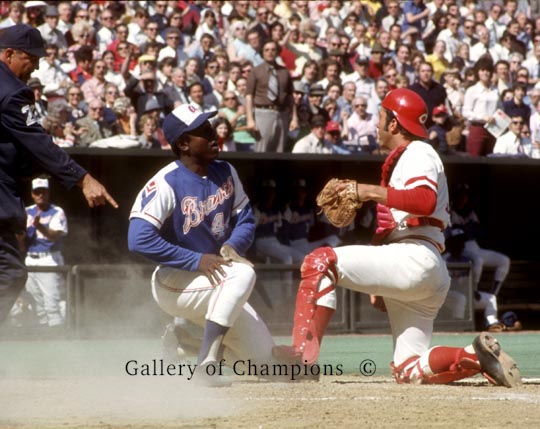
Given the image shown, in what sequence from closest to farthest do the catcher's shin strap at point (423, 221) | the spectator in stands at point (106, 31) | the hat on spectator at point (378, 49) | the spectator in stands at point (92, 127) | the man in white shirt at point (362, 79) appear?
the catcher's shin strap at point (423, 221) < the spectator in stands at point (92, 127) < the spectator in stands at point (106, 31) < the man in white shirt at point (362, 79) < the hat on spectator at point (378, 49)

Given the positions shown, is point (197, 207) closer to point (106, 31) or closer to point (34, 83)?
point (34, 83)

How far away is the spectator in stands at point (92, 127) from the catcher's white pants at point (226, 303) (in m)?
6.09

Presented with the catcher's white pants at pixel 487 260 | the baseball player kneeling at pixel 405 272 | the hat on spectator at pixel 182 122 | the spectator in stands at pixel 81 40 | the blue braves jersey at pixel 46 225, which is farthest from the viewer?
the spectator in stands at pixel 81 40

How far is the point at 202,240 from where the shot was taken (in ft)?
21.7

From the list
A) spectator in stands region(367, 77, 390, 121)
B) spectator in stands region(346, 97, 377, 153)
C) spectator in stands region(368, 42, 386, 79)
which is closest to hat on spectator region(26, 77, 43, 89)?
spectator in stands region(346, 97, 377, 153)

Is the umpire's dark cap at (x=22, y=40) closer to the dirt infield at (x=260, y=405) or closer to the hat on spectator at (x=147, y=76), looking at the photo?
the dirt infield at (x=260, y=405)

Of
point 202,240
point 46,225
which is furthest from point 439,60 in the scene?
point 202,240

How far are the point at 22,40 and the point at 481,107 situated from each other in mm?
10459

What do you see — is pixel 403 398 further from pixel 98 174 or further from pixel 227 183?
pixel 98 174

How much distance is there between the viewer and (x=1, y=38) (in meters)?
6.15

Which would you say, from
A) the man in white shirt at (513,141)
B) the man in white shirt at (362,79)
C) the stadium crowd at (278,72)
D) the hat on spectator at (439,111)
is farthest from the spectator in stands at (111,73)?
the man in white shirt at (513,141)

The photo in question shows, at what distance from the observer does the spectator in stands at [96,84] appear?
13.6 metres

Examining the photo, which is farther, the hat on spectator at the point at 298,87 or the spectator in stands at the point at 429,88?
the spectator in stands at the point at 429,88

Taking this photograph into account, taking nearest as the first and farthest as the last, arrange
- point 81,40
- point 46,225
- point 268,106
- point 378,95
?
point 46,225 < point 268,106 < point 81,40 < point 378,95
